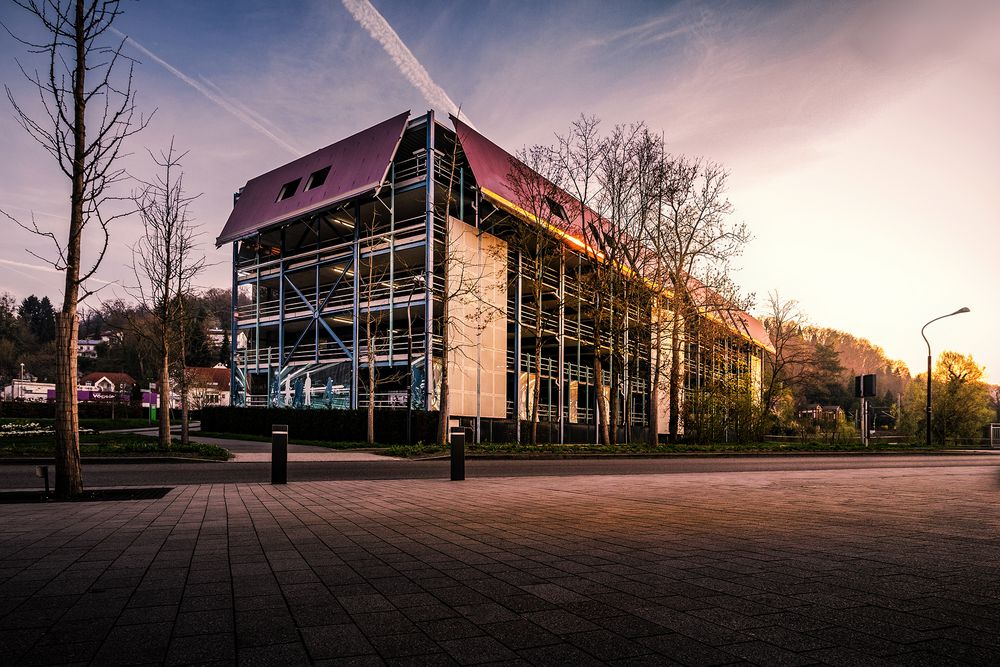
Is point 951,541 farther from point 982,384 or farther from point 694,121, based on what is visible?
point 982,384

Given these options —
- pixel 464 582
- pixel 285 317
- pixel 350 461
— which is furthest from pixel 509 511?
pixel 285 317

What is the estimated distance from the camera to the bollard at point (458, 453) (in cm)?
1134

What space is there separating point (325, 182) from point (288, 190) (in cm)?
441

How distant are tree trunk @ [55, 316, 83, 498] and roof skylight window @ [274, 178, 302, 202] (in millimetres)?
26987

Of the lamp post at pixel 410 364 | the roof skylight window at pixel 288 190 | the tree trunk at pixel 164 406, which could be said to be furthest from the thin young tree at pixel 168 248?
the roof skylight window at pixel 288 190

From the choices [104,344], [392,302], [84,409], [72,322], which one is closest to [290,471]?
[72,322]

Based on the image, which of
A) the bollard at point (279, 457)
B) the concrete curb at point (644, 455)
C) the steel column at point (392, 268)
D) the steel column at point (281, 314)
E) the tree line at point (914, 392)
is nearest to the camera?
the bollard at point (279, 457)

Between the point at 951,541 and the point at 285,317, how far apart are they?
33.5 m

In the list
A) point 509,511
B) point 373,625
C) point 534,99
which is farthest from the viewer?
point 534,99

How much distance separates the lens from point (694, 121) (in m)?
16.5

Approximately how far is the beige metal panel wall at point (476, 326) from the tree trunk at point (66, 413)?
19.3 meters

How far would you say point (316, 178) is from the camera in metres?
32.1

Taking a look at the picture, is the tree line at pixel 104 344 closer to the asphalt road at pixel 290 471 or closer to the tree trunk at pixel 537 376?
the tree trunk at pixel 537 376

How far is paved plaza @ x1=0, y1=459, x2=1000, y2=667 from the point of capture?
2.52 metres
